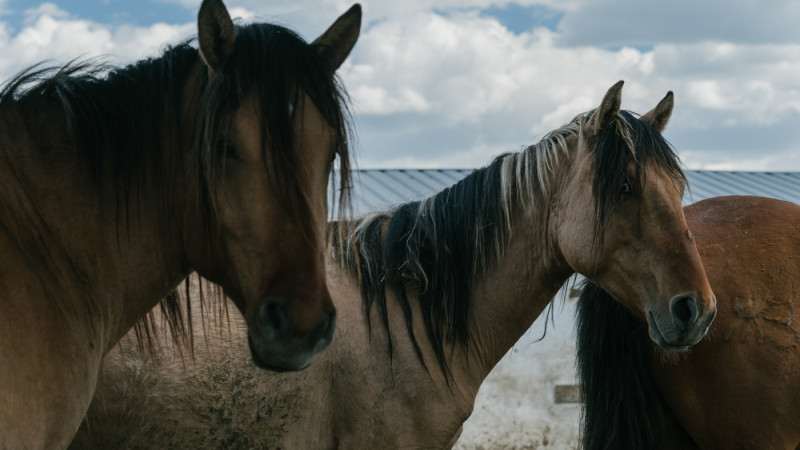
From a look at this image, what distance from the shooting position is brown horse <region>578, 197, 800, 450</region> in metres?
3.56

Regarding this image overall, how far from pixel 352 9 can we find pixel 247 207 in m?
0.77

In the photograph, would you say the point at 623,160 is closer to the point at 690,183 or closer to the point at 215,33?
the point at 215,33

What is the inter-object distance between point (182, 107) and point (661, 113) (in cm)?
252

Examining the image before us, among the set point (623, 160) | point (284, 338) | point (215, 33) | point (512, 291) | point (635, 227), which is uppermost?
point (215, 33)

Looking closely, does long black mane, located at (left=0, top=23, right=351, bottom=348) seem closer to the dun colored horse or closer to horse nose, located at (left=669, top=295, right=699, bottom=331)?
the dun colored horse

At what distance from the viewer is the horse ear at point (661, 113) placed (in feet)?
12.0

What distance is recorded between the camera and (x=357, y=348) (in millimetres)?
3525

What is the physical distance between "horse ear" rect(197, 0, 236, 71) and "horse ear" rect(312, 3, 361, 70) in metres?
0.31

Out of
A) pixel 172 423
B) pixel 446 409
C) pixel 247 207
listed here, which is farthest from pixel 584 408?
pixel 247 207

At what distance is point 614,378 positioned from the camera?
393 centimetres

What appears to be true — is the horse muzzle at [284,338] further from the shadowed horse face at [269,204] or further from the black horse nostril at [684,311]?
the black horse nostril at [684,311]

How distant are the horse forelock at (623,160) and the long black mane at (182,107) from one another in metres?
1.57

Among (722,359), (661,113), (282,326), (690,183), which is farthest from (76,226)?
(690,183)

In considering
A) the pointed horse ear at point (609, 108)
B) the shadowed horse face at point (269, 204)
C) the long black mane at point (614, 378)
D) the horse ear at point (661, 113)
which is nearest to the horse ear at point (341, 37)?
the shadowed horse face at point (269, 204)
